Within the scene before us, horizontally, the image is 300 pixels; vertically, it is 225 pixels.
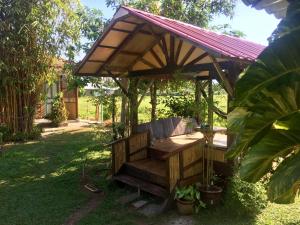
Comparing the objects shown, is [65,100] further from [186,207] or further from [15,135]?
[186,207]

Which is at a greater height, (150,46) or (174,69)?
(150,46)

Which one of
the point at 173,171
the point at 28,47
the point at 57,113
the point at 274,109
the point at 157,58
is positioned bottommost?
the point at 173,171

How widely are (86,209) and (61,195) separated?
102 centimetres

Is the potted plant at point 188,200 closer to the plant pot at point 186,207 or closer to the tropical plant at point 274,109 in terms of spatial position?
the plant pot at point 186,207

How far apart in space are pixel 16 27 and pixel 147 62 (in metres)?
6.66

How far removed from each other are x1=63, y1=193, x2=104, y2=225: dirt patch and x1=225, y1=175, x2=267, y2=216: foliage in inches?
102

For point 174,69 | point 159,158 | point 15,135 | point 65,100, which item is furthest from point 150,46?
point 65,100

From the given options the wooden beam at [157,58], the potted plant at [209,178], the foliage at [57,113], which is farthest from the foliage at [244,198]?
the foliage at [57,113]

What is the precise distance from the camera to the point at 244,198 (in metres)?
5.99

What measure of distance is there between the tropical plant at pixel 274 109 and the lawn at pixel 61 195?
3.54 m

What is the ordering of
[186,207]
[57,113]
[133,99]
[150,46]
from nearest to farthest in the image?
[186,207] → [150,46] → [133,99] → [57,113]

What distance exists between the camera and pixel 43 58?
13.5 meters

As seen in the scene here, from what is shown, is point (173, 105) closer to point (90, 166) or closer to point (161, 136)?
point (161, 136)

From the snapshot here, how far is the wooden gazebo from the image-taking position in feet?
19.8
